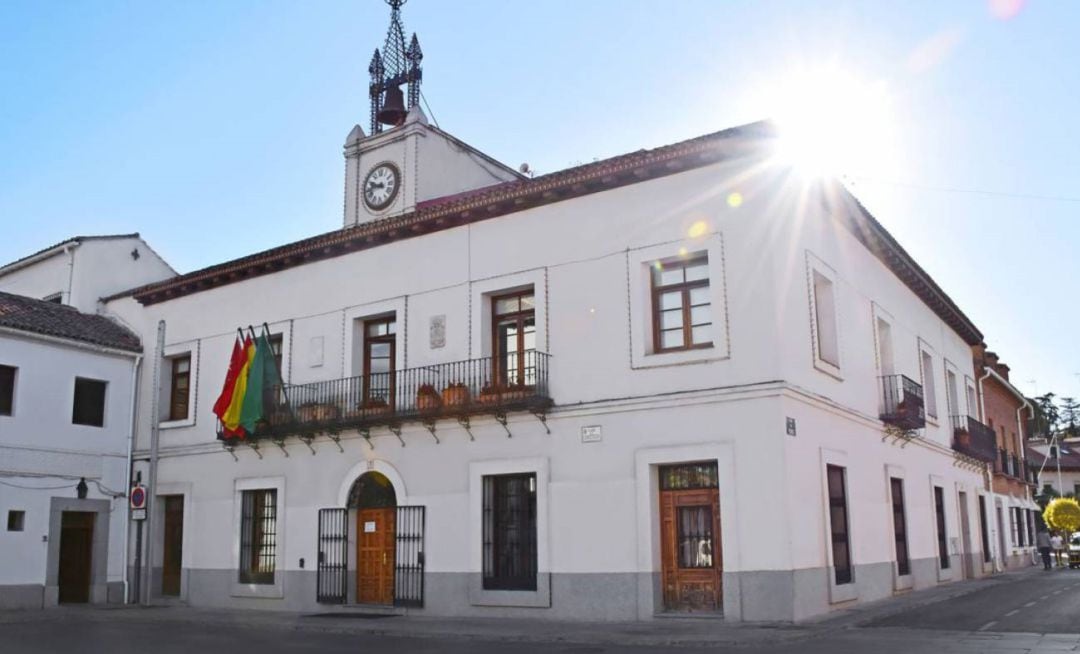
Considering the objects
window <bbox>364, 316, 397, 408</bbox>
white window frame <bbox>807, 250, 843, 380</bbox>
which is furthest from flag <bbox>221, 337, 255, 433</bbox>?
white window frame <bbox>807, 250, 843, 380</bbox>

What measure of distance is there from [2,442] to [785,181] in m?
16.9

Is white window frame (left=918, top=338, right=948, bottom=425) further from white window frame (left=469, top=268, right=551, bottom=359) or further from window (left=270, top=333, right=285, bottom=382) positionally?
window (left=270, top=333, right=285, bottom=382)

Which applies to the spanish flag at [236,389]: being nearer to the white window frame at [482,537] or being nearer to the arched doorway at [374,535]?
the arched doorway at [374,535]

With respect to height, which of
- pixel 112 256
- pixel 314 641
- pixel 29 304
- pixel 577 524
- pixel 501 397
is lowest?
pixel 314 641

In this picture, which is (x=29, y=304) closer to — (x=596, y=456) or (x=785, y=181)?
(x=596, y=456)

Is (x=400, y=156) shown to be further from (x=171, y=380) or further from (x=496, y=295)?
(x=496, y=295)

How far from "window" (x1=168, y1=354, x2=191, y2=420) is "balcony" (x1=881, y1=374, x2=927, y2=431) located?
16062 millimetres

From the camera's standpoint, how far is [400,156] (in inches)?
1102

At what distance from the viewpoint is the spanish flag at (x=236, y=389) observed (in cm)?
2111

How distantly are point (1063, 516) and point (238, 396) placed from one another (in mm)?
38263

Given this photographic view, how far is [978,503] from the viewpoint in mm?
29734

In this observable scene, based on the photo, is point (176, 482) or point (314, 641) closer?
point (314, 641)

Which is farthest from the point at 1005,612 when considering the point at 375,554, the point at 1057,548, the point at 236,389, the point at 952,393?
the point at 1057,548

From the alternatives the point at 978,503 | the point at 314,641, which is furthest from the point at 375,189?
the point at 978,503
